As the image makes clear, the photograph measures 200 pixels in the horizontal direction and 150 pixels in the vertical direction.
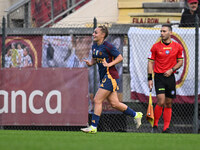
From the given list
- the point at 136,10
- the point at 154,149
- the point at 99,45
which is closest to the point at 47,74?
the point at 99,45

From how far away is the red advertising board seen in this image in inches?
482

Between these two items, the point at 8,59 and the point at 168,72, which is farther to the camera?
the point at 8,59

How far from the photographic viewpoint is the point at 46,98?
12297 millimetres

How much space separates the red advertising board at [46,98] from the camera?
40.2ft

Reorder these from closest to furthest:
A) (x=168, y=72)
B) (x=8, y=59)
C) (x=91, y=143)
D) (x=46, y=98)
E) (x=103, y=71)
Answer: (x=91, y=143) → (x=103, y=71) → (x=168, y=72) → (x=46, y=98) → (x=8, y=59)

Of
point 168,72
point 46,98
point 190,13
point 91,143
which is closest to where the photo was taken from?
point 91,143

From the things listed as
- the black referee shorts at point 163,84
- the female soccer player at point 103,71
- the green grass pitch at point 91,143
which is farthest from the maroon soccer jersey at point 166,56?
the green grass pitch at point 91,143

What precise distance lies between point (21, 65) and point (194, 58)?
408 centimetres

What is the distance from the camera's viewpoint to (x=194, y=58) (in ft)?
41.6

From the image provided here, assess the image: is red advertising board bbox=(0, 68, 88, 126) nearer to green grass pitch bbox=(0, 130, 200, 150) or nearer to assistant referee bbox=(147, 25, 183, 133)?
assistant referee bbox=(147, 25, 183, 133)

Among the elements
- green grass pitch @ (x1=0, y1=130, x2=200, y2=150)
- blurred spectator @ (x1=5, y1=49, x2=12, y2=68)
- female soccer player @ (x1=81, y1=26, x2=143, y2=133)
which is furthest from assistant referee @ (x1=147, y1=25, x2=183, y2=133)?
blurred spectator @ (x1=5, y1=49, x2=12, y2=68)

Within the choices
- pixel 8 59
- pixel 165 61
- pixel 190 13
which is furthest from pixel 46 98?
pixel 190 13

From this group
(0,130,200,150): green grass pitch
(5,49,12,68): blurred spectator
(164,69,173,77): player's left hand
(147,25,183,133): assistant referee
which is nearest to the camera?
(0,130,200,150): green grass pitch

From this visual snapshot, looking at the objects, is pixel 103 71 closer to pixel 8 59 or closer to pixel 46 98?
pixel 46 98
